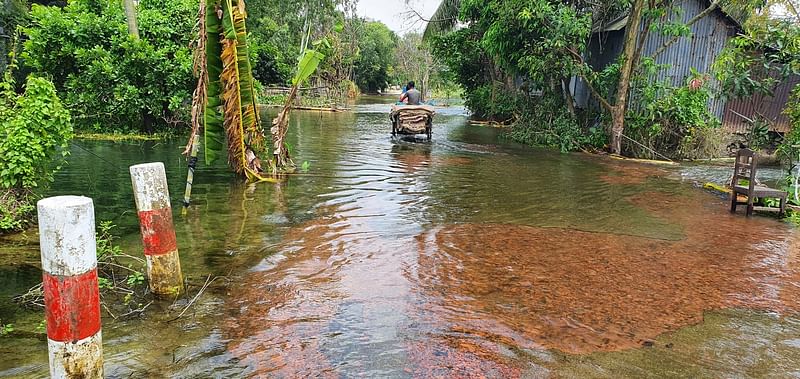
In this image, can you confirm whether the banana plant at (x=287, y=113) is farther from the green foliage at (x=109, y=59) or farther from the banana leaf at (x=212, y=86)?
the green foliage at (x=109, y=59)

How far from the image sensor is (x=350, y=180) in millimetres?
11219

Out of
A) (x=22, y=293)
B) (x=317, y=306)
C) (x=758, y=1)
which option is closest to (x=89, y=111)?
(x=22, y=293)

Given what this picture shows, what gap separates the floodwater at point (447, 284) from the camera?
4.09 metres

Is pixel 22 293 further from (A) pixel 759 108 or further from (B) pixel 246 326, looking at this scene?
(A) pixel 759 108

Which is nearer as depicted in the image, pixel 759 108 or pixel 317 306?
pixel 317 306

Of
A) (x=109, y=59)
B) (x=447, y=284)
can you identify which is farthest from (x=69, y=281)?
(x=109, y=59)

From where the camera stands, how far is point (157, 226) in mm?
4688

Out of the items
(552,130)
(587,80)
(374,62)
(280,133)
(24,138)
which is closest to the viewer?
(24,138)

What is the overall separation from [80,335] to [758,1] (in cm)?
1596

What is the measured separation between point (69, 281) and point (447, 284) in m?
3.61

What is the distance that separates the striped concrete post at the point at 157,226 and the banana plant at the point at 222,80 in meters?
3.74

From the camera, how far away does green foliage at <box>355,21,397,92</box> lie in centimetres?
5756

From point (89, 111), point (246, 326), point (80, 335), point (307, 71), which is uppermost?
point (307, 71)

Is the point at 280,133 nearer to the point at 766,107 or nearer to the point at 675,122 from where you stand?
the point at 675,122
